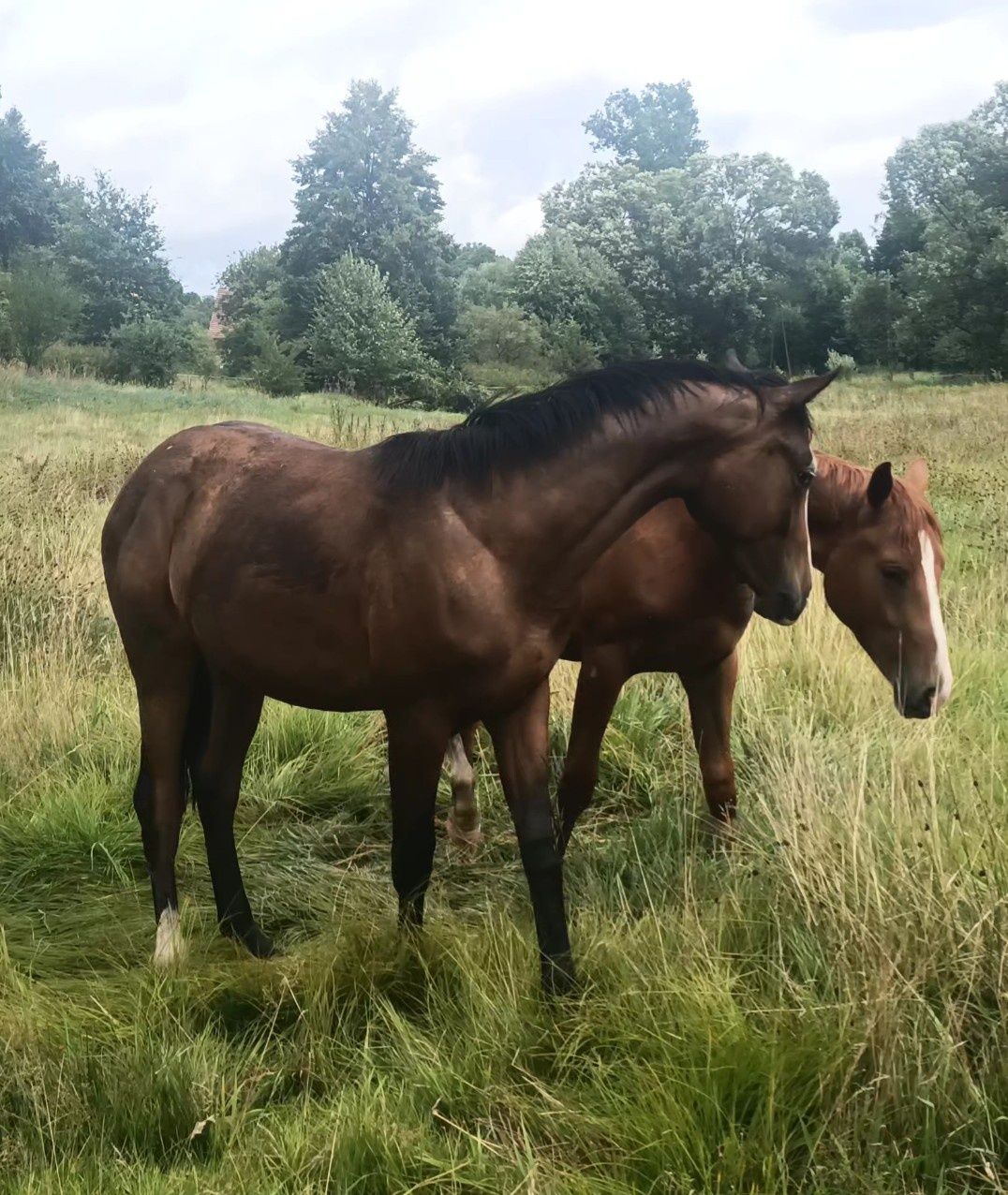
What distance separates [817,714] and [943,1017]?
2464 millimetres

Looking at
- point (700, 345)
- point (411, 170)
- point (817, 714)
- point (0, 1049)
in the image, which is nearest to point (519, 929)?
point (0, 1049)

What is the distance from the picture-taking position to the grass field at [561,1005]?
1.92m

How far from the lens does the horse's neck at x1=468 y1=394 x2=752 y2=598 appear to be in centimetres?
241

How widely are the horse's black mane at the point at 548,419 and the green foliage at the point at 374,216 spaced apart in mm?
42751

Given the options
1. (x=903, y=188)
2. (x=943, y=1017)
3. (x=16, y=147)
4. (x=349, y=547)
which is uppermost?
(x=16, y=147)

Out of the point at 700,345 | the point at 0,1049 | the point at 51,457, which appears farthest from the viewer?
the point at 700,345

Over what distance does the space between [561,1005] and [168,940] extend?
1.36 meters

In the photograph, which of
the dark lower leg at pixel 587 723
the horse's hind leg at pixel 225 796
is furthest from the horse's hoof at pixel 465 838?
the horse's hind leg at pixel 225 796

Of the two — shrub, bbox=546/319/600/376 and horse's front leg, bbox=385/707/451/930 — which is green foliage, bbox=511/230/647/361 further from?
horse's front leg, bbox=385/707/451/930

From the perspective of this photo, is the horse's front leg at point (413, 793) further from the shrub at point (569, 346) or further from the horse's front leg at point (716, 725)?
the shrub at point (569, 346)

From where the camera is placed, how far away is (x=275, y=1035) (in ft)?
8.33

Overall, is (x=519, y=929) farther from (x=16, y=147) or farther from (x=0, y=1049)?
(x=16, y=147)

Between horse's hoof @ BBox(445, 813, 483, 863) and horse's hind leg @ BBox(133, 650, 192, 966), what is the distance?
4.01ft

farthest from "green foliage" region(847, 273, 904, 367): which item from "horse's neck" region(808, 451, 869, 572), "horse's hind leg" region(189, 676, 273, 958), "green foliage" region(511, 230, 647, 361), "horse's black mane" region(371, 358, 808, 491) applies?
"horse's hind leg" region(189, 676, 273, 958)
